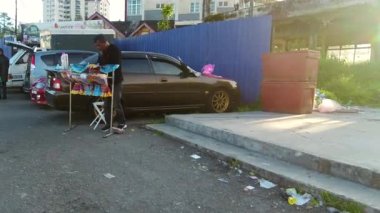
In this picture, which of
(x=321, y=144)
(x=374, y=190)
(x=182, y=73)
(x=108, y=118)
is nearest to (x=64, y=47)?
(x=182, y=73)

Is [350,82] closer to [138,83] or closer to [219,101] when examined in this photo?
[219,101]

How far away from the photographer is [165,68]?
31.9 feet

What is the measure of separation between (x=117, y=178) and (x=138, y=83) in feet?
14.0

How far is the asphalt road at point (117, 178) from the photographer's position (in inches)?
172

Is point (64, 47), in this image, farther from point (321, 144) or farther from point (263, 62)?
point (321, 144)

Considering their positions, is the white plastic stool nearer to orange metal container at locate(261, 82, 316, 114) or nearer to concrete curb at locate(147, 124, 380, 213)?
concrete curb at locate(147, 124, 380, 213)

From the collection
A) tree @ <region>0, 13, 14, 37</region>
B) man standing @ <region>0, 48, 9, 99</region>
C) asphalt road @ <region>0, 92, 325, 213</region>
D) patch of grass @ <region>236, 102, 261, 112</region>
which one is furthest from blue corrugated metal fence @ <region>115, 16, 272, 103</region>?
tree @ <region>0, 13, 14, 37</region>

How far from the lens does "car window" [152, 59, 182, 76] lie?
378 inches

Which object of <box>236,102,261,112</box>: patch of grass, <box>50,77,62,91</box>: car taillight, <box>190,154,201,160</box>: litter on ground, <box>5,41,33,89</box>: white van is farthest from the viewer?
<box>5,41,33,89</box>: white van

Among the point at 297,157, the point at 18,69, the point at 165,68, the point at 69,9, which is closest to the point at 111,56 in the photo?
the point at 165,68

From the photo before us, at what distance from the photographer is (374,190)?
14.4ft

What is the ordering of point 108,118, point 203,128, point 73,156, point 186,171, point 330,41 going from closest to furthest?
1. point 186,171
2. point 73,156
3. point 203,128
4. point 108,118
5. point 330,41

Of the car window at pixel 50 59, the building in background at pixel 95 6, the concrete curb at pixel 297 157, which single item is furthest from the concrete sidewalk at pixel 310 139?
the building in background at pixel 95 6

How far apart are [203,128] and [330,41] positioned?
30.0 m
